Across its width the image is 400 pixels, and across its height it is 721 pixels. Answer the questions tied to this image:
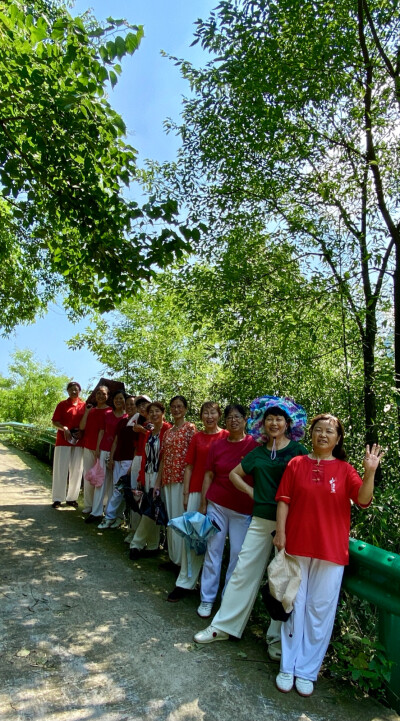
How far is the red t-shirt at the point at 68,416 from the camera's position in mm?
8055

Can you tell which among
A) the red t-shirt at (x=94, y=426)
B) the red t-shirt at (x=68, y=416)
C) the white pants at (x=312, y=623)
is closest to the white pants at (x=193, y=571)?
the white pants at (x=312, y=623)

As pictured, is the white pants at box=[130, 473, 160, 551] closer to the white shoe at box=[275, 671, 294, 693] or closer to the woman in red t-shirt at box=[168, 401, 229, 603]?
the woman in red t-shirt at box=[168, 401, 229, 603]

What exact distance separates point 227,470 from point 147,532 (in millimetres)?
1883

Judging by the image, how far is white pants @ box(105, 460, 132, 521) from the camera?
6.80 metres

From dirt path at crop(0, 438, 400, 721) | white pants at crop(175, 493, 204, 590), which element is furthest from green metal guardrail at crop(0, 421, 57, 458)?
white pants at crop(175, 493, 204, 590)

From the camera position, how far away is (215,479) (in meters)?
A: 4.53

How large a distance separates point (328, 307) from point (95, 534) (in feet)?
14.3

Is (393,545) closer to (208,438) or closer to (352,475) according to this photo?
(352,475)

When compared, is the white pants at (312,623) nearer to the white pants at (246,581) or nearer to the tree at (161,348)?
the white pants at (246,581)

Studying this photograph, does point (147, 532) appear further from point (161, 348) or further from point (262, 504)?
point (161, 348)

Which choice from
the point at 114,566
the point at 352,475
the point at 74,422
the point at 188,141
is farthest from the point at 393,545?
the point at 188,141

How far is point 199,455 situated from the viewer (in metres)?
4.96

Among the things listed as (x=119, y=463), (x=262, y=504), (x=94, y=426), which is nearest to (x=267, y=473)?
(x=262, y=504)

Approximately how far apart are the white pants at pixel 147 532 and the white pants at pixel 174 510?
0.32 metres
